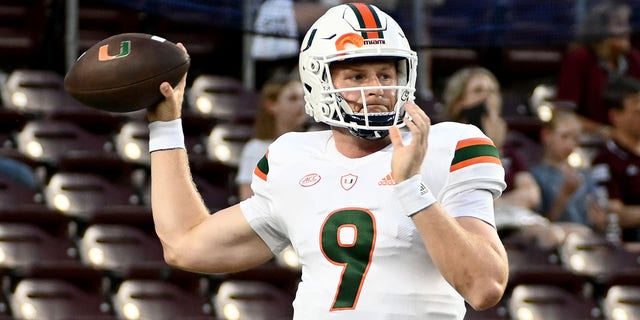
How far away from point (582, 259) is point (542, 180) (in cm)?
44

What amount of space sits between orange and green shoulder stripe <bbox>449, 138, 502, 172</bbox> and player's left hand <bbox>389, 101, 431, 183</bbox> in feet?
0.71

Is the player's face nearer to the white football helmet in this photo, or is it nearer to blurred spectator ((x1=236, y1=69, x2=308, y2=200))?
the white football helmet

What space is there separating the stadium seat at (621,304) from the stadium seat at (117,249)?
6.66 feet

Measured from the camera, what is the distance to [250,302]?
6.18 metres

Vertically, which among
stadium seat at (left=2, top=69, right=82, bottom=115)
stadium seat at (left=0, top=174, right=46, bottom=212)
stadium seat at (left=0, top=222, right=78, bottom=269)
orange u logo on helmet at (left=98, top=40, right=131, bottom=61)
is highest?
orange u logo on helmet at (left=98, top=40, right=131, bottom=61)

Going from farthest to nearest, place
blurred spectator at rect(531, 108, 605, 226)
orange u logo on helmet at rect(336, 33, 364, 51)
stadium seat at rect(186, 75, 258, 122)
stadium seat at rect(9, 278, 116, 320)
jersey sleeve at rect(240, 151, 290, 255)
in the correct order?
stadium seat at rect(186, 75, 258, 122) → blurred spectator at rect(531, 108, 605, 226) → stadium seat at rect(9, 278, 116, 320) → jersey sleeve at rect(240, 151, 290, 255) → orange u logo on helmet at rect(336, 33, 364, 51)

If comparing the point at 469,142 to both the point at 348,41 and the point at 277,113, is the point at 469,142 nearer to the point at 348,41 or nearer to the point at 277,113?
the point at 348,41

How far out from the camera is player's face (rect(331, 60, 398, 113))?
322 centimetres

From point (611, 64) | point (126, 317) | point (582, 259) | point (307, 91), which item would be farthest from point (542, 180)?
point (307, 91)

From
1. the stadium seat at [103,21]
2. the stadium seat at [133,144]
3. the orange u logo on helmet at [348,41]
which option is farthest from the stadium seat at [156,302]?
the orange u logo on helmet at [348,41]

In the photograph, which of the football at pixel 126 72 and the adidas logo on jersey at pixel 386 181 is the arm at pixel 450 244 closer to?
the adidas logo on jersey at pixel 386 181

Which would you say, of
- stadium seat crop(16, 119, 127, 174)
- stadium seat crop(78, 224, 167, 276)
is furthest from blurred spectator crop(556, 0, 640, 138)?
stadium seat crop(78, 224, 167, 276)

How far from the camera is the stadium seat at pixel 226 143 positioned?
718cm

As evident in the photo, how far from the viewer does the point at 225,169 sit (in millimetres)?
7055
